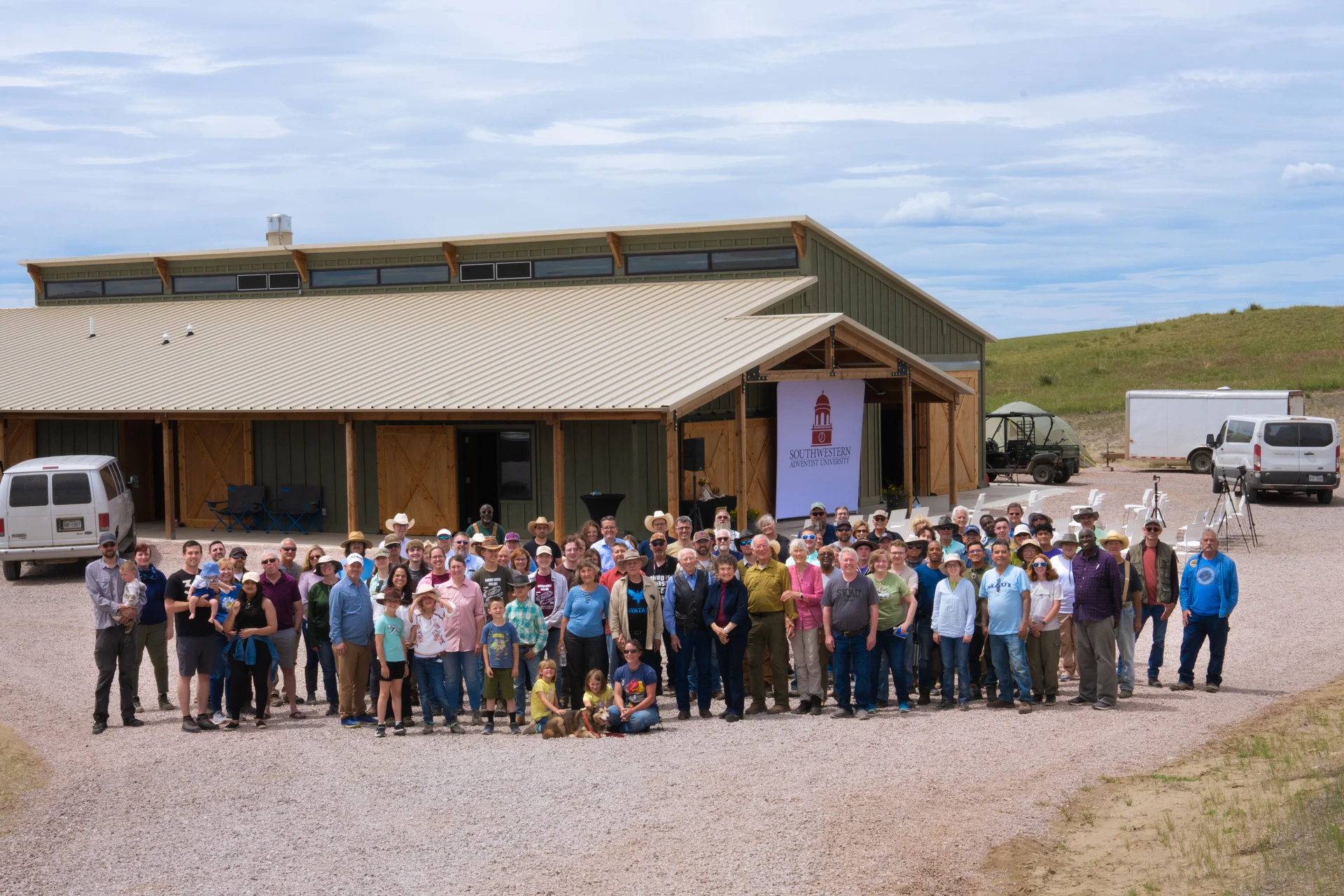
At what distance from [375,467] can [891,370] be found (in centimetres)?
867

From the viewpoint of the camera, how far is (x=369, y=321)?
25.4 metres

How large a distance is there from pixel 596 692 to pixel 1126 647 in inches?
171

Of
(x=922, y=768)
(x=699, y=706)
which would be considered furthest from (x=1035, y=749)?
(x=699, y=706)

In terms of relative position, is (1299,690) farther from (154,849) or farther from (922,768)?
(154,849)

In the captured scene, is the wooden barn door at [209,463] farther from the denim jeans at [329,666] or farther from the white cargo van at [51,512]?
the denim jeans at [329,666]

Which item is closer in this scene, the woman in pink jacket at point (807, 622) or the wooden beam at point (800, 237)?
the woman in pink jacket at point (807, 622)

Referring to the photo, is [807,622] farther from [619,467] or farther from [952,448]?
[952,448]

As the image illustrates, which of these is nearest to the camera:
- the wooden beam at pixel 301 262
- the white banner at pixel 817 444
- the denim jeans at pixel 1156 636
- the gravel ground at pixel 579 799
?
the gravel ground at pixel 579 799

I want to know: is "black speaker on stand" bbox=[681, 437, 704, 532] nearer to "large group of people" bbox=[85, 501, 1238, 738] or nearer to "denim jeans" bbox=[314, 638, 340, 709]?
"large group of people" bbox=[85, 501, 1238, 738]

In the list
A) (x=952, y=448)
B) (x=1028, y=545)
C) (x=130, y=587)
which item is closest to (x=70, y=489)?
(x=130, y=587)

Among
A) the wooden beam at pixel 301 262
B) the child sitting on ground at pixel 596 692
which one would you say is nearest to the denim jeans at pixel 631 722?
the child sitting on ground at pixel 596 692

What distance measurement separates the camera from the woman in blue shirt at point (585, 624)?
10.1 m

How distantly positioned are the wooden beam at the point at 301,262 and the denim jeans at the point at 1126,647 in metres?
21.7

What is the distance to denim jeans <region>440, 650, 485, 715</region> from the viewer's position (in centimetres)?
1015
